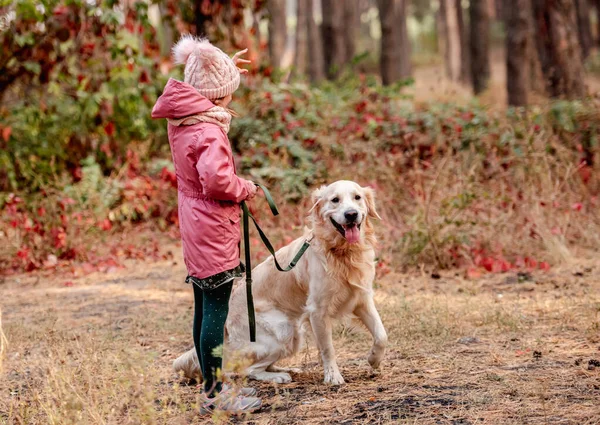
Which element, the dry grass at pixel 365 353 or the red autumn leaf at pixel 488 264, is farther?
the red autumn leaf at pixel 488 264

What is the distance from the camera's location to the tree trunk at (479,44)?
19938 mm

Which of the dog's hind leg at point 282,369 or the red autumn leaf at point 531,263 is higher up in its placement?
the red autumn leaf at point 531,263

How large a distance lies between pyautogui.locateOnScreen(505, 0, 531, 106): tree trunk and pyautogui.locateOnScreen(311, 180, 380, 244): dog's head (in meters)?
9.22

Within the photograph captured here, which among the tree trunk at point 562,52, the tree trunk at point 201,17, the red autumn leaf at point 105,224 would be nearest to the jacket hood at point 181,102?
the red autumn leaf at point 105,224

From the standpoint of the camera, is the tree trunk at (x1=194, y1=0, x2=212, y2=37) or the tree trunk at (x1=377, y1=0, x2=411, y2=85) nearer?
the tree trunk at (x1=194, y1=0, x2=212, y2=37)

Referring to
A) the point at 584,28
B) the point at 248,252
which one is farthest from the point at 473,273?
the point at 584,28

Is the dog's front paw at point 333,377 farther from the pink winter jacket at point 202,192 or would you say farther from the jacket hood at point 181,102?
the jacket hood at point 181,102

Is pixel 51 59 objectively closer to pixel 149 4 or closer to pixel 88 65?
pixel 88 65

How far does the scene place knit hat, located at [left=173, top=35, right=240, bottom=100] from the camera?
13.7ft

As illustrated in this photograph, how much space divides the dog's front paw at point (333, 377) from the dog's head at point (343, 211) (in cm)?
81

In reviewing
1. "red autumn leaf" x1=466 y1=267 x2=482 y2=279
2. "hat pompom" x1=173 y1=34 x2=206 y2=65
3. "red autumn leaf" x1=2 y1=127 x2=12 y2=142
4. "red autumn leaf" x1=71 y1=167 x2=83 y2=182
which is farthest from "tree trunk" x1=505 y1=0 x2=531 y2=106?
"hat pompom" x1=173 y1=34 x2=206 y2=65

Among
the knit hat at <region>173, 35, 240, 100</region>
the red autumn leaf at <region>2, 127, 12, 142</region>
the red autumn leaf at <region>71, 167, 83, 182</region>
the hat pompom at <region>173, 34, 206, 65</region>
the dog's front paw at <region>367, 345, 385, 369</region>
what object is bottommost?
the dog's front paw at <region>367, 345, 385, 369</region>

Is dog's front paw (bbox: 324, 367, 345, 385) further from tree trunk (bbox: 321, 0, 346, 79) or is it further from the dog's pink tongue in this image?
tree trunk (bbox: 321, 0, 346, 79)

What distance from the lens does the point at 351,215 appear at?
4539mm
